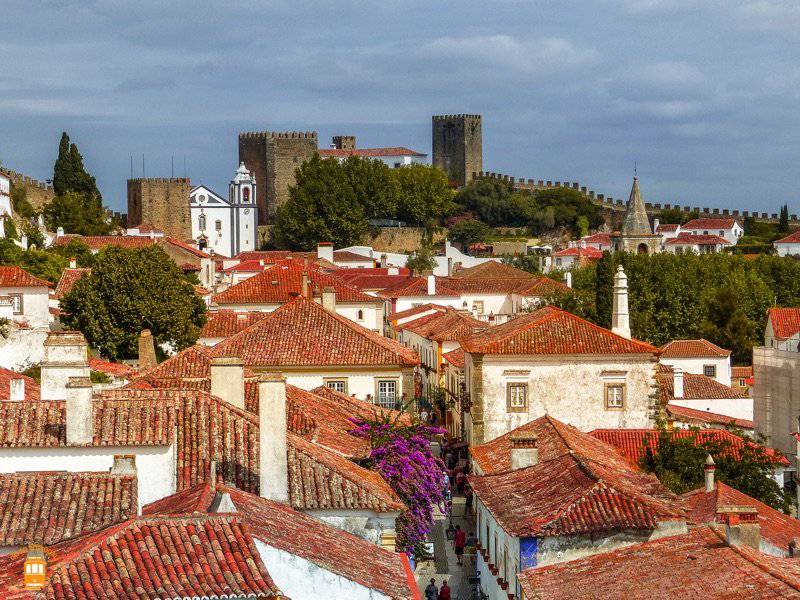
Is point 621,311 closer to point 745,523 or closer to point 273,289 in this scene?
point 273,289

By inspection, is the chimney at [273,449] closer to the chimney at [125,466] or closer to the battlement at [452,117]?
the chimney at [125,466]

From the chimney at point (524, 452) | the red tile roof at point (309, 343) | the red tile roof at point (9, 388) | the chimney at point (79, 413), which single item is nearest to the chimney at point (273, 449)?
the chimney at point (79, 413)

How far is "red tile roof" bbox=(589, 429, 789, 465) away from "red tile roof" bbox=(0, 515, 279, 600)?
20.4 metres

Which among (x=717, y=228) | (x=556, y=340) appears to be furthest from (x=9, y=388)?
(x=717, y=228)

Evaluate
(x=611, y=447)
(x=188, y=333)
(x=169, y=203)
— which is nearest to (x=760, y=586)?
(x=611, y=447)

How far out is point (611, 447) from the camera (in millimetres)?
35500

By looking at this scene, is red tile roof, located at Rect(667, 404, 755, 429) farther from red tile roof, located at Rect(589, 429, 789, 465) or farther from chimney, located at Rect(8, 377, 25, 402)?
chimney, located at Rect(8, 377, 25, 402)

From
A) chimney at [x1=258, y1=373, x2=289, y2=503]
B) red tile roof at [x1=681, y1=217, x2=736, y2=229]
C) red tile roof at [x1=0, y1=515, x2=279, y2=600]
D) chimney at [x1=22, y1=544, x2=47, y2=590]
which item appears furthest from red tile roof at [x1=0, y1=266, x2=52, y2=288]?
red tile roof at [x1=681, y1=217, x2=736, y2=229]

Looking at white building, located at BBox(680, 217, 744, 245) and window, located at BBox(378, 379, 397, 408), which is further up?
white building, located at BBox(680, 217, 744, 245)

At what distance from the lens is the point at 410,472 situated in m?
23.5

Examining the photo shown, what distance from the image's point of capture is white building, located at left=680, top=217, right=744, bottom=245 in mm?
140750

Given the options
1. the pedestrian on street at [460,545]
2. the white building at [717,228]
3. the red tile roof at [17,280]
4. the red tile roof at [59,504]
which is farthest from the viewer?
the white building at [717,228]

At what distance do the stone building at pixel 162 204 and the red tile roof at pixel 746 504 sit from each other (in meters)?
103

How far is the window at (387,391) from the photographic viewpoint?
130 ft
